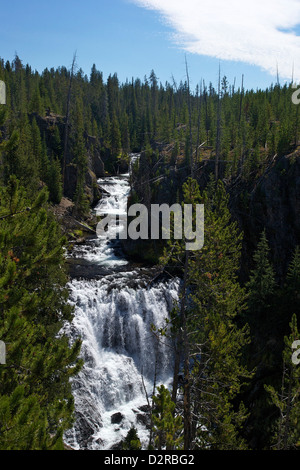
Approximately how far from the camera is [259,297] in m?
22.2

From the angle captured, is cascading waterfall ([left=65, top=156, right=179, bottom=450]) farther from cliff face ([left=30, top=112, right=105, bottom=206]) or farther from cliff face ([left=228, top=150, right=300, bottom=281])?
cliff face ([left=30, top=112, right=105, bottom=206])

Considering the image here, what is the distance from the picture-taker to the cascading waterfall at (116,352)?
1800 cm

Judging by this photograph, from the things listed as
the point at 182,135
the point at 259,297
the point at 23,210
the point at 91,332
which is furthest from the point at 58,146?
the point at 23,210

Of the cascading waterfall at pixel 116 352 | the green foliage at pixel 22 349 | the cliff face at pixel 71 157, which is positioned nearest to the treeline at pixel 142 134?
the cliff face at pixel 71 157

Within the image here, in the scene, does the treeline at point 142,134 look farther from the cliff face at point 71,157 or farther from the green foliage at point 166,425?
the green foliage at point 166,425

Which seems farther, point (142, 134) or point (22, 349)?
point (142, 134)

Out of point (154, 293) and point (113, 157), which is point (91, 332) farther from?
point (113, 157)

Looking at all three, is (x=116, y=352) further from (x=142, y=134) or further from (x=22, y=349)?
(x=142, y=134)

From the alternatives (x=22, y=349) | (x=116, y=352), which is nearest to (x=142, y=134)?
(x=116, y=352)

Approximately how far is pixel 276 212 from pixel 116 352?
56.4 feet

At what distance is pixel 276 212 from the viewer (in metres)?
27.7

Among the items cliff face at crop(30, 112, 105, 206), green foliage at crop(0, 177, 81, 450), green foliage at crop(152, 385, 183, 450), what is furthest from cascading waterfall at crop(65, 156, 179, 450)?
cliff face at crop(30, 112, 105, 206)

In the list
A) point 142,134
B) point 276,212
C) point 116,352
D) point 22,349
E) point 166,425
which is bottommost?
point 116,352

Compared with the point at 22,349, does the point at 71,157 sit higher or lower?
higher
